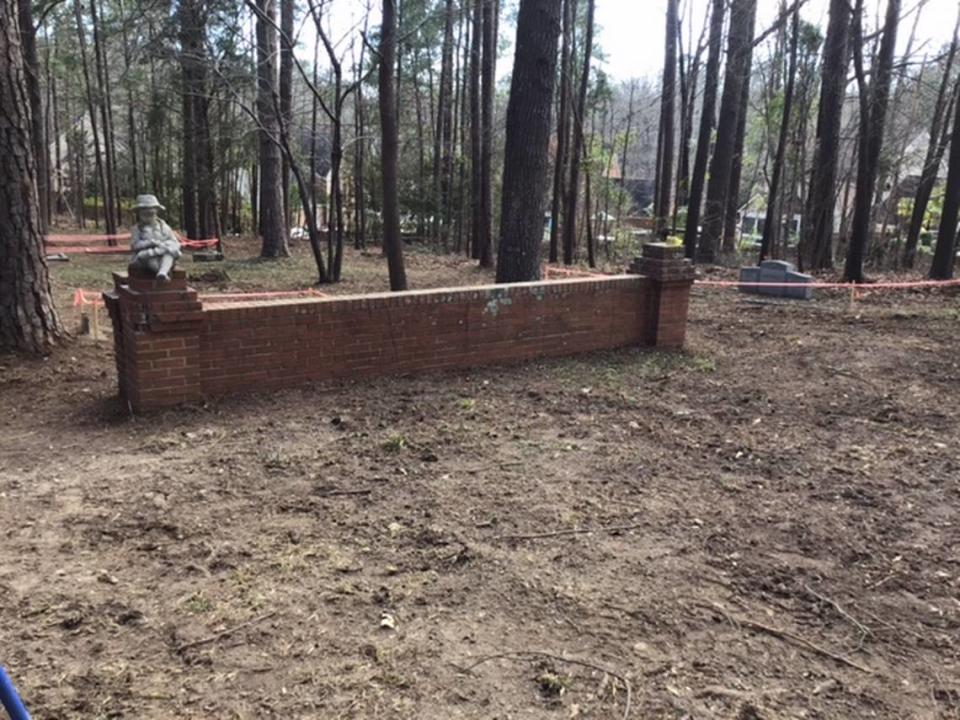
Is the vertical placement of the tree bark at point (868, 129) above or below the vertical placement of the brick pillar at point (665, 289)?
above

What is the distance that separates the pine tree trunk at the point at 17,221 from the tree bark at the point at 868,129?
12623 millimetres

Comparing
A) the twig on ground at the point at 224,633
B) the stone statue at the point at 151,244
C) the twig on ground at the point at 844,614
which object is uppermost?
the stone statue at the point at 151,244

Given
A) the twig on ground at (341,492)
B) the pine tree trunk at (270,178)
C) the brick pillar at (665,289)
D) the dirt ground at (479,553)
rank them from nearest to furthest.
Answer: the dirt ground at (479,553), the twig on ground at (341,492), the brick pillar at (665,289), the pine tree trunk at (270,178)

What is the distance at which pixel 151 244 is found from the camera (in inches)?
191

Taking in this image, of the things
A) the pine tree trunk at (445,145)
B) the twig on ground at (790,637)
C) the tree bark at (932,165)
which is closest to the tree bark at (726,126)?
the tree bark at (932,165)

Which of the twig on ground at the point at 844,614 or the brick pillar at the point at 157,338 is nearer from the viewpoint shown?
the twig on ground at the point at 844,614

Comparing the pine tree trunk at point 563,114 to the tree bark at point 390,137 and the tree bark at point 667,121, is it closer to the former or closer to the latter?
the tree bark at point 667,121

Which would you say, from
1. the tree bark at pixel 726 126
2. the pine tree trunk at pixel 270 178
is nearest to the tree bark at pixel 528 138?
the pine tree trunk at pixel 270 178

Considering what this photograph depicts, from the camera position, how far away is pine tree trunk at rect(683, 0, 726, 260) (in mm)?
17609

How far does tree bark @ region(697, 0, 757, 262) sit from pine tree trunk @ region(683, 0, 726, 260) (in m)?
0.30

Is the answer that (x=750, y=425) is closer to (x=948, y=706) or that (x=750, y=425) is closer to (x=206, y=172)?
(x=948, y=706)

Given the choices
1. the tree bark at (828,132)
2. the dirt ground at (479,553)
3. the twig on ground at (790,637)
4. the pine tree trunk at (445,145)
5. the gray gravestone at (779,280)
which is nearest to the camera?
the dirt ground at (479,553)

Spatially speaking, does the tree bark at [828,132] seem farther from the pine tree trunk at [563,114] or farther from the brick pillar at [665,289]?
the brick pillar at [665,289]

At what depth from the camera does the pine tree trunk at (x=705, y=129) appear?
57.8ft
